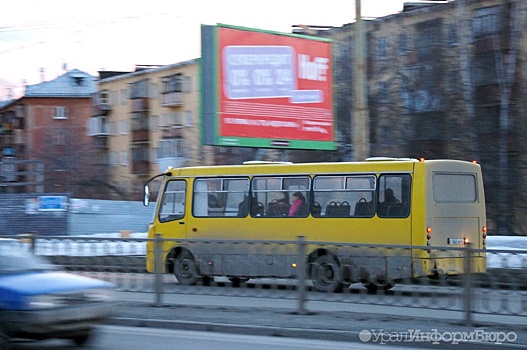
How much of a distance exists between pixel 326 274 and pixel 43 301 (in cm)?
468

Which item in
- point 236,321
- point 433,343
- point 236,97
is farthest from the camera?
point 236,97

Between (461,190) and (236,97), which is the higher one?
(236,97)

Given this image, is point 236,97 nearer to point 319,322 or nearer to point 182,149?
point 319,322

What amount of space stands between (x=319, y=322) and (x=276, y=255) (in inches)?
73.3

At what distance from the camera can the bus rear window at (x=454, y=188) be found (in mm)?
17203

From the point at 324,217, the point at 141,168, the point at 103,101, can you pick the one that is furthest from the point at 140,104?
the point at 324,217

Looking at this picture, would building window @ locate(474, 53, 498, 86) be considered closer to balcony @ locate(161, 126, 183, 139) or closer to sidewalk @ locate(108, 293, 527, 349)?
sidewalk @ locate(108, 293, 527, 349)

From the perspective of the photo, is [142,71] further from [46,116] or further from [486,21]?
[486,21]

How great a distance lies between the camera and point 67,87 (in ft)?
280

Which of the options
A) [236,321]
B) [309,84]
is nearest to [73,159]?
[309,84]

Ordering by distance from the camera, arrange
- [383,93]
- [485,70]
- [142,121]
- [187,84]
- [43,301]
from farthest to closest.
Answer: [142,121], [187,84], [383,93], [485,70], [43,301]

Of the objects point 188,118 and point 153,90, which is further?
point 153,90

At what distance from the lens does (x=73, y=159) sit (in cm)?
6931

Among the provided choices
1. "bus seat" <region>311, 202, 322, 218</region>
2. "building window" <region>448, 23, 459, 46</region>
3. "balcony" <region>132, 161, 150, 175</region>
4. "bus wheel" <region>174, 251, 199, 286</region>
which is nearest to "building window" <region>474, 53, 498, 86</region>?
"building window" <region>448, 23, 459, 46</region>
